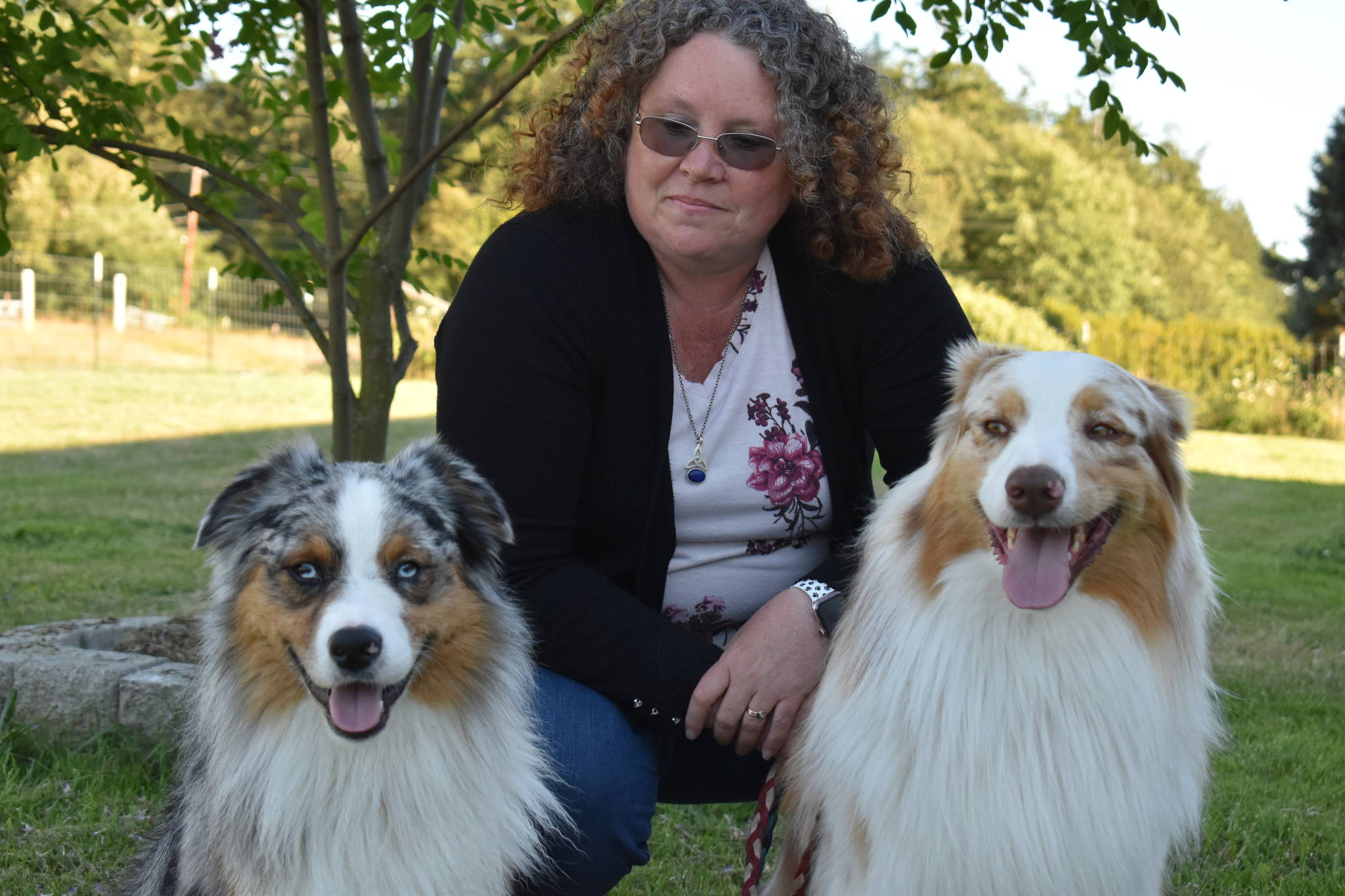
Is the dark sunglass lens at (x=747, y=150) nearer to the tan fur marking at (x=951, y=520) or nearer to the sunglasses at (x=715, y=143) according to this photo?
the sunglasses at (x=715, y=143)

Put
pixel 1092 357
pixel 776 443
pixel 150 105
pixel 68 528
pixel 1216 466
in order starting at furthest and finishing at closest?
pixel 1216 466
pixel 68 528
pixel 150 105
pixel 776 443
pixel 1092 357

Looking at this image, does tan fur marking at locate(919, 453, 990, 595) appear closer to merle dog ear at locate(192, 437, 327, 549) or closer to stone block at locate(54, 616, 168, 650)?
merle dog ear at locate(192, 437, 327, 549)

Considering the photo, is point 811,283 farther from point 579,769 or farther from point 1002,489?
point 579,769

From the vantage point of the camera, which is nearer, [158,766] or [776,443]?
[776,443]

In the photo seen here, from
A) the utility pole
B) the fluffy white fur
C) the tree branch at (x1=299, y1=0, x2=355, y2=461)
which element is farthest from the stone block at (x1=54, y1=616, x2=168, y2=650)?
the utility pole

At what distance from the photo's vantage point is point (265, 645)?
7.55 feet

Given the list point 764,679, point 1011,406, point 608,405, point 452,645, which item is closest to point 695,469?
point 608,405

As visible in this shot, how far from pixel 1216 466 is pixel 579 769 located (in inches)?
512

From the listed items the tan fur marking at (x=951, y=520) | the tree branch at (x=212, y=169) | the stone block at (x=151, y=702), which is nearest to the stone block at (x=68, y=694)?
the stone block at (x=151, y=702)

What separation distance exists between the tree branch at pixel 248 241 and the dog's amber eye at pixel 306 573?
5.84ft

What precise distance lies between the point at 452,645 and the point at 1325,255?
27866 mm

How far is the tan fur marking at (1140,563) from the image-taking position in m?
2.19

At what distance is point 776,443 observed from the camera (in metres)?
2.84

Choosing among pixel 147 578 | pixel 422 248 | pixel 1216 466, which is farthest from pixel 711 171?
pixel 1216 466
